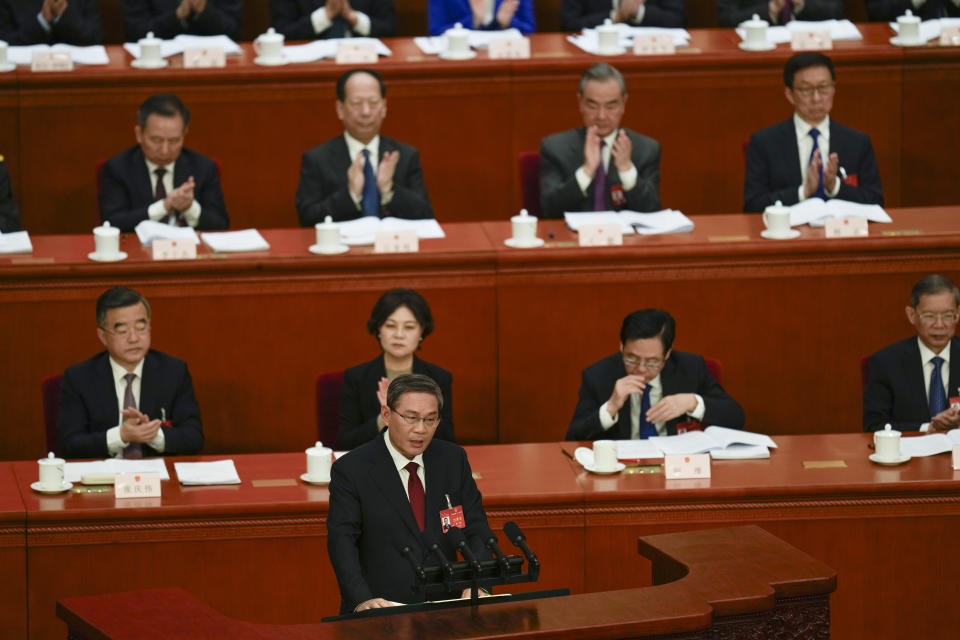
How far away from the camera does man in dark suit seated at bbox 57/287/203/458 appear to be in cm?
515

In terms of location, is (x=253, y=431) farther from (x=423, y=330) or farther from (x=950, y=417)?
(x=950, y=417)

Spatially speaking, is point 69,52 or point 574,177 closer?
point 574,177

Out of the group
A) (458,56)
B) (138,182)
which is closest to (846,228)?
(458,56)

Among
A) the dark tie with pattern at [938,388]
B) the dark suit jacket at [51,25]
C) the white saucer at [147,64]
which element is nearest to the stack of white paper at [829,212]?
the dark tie with pattern at [938,388]

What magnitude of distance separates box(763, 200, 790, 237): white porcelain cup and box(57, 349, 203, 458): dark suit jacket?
216cm

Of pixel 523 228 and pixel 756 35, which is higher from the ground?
pixel 756 35

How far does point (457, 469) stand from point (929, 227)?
271 centimetres

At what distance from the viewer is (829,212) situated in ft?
20.4

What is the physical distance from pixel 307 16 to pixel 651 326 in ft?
10.3

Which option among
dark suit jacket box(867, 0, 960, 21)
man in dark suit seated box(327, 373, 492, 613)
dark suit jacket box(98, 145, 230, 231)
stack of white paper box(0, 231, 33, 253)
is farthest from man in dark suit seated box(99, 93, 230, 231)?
dark suit jacket box(867, 0, 960, 21)

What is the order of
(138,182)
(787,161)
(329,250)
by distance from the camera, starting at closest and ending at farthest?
(329,250) < (138,182) < (787,161)

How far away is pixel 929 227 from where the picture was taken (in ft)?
20.0

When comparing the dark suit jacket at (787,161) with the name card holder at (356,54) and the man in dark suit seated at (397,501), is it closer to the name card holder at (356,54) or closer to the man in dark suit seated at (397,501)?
the name card holder at (356,54)

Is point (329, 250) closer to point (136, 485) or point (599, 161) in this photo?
point (599, 161)
